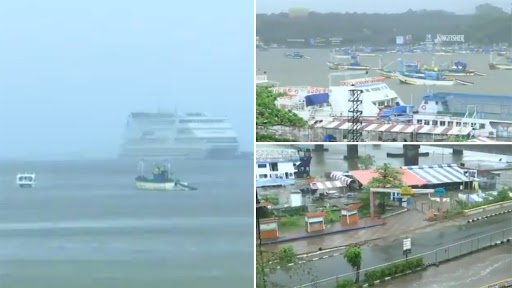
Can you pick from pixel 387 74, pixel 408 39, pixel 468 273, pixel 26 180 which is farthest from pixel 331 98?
pixel 26 180

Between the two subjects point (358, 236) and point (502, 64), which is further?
point (358, 236)

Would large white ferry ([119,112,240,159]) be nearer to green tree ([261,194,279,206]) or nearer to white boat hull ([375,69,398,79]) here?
green tree ([261,194,279,206])

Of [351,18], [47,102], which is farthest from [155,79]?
[351,18]

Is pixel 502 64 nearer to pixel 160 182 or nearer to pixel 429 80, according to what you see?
pixel 429 80

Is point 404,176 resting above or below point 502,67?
below

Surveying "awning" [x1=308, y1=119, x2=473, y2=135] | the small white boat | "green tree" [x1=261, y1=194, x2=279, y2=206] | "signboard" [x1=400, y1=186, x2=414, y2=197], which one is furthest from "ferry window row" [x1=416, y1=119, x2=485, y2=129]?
the small white boat

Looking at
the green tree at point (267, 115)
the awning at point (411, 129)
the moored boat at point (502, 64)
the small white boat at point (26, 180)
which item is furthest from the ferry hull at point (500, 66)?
the small white boat at point (26, 180)

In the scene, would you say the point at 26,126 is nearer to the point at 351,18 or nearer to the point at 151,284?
the point at 151,284

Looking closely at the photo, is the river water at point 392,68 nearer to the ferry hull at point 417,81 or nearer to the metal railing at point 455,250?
the ferry hull at point 417,81
